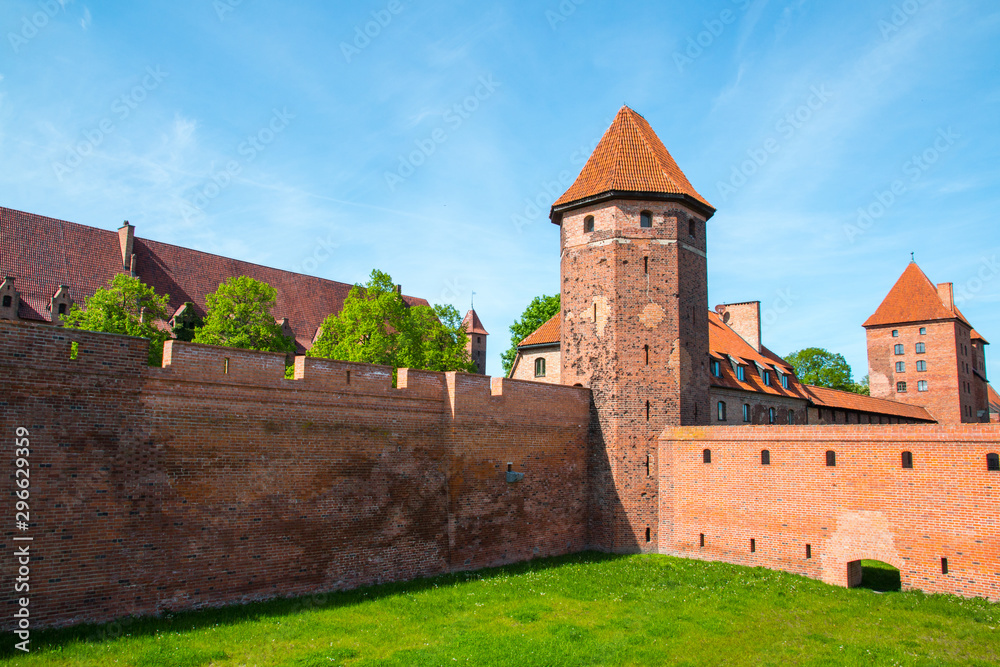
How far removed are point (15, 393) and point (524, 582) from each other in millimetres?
9697

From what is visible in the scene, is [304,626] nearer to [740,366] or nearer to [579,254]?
[579,254]

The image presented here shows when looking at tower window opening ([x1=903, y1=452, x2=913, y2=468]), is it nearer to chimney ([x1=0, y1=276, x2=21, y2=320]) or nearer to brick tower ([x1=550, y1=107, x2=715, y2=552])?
brick tower ([x1=550, y1=107, x2=715, y2=552])

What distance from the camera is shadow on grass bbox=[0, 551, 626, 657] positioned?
9328 millimetres

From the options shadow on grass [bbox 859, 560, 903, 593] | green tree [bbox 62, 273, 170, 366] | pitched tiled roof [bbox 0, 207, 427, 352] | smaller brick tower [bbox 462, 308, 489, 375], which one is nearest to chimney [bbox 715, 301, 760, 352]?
shadow on grass [bbox 859, 560, 903, 593]

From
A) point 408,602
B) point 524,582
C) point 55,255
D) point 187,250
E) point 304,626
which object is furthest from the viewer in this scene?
point 187,250

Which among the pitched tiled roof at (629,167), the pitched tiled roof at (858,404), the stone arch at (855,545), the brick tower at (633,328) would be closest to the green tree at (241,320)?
the brick tower at (633,328)

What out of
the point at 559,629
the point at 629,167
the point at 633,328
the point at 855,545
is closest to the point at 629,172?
the point at 629,167

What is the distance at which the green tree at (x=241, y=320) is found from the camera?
27531 millimetres

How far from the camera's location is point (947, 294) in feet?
142

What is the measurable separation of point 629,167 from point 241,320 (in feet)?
57.1

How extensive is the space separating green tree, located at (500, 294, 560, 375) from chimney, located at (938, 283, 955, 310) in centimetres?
2446

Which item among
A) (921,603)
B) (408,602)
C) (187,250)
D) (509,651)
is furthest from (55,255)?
(921,603)

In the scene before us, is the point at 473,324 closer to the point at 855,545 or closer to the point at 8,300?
the point at 8,300

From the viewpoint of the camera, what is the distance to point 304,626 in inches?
417
